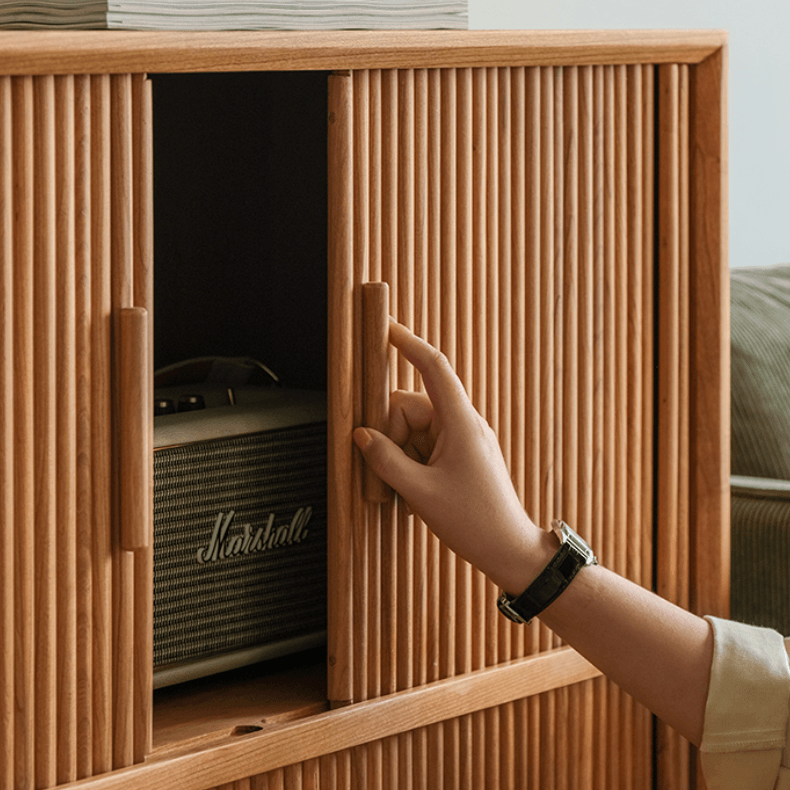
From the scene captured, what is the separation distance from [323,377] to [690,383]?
1.20ft

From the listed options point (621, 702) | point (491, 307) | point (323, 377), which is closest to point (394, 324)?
point (491, 307)

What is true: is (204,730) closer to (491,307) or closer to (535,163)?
(491,307)

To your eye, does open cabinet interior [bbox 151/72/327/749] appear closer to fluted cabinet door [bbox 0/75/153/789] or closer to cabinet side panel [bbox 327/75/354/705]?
cabinet side panel [bbox 327/75/354/705]

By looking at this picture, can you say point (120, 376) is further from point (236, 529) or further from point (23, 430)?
point (236, 529)

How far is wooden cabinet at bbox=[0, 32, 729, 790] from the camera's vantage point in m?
0.73

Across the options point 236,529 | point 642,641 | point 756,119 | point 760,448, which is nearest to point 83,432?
point 236,529

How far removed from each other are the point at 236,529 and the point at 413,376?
19 cm

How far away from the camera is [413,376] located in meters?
0.90

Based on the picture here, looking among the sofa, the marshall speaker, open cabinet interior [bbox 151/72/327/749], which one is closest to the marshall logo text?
the marshall speaker

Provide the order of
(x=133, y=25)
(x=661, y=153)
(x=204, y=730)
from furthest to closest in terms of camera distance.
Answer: (x=661, y=153)
(x=204, y=730)
(x=133, y=25)

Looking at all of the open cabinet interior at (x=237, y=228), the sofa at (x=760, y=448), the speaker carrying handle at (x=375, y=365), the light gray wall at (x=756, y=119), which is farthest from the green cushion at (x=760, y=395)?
the speaker carrying handle at (x=375, y=365)

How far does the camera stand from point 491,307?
95 cm

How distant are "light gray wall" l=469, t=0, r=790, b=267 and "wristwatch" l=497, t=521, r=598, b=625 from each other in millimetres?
1204

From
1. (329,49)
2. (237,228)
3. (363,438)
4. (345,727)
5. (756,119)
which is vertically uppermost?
(756,119)
